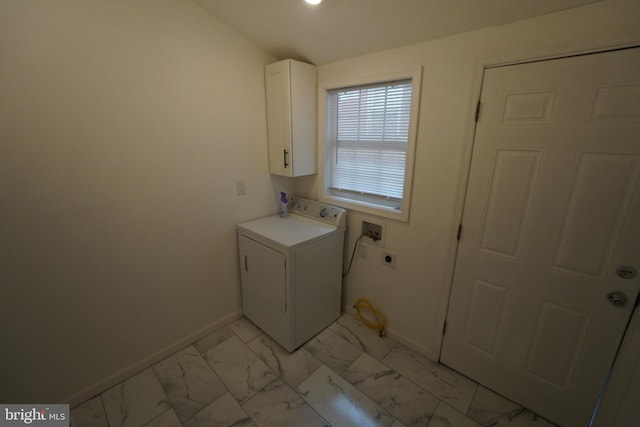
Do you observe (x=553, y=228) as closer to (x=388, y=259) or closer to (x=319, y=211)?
(x=388, y=259)

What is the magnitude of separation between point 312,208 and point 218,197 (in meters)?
0.79

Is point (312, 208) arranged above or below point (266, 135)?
below

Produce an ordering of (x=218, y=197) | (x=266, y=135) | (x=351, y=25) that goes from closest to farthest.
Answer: (x=351, y=25)
(x=218, y=197)
(x=266, y=135)

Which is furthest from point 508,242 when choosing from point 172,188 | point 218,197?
point 172,188

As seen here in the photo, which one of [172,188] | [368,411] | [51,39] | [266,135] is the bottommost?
[368,411]

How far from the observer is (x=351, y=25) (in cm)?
162

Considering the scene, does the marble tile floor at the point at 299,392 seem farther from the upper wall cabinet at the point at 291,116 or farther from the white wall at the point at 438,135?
the upper wall cabinet at the point at 291,116

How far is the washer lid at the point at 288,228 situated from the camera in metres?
1.89

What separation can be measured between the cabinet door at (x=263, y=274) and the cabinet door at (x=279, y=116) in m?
0.67

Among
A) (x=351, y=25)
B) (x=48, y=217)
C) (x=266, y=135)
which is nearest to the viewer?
(x=48, y=217)

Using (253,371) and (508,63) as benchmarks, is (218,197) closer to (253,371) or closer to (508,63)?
(253,371)

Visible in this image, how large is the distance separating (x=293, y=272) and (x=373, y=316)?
0.91 meters

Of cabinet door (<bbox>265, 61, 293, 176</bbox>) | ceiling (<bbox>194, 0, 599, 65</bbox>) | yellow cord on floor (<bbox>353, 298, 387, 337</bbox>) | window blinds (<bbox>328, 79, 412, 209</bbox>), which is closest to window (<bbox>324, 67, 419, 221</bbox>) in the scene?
window blinds (<bbox>328, 79, 412, 209</bbox>)

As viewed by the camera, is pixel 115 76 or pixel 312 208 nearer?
pixel 115 76
